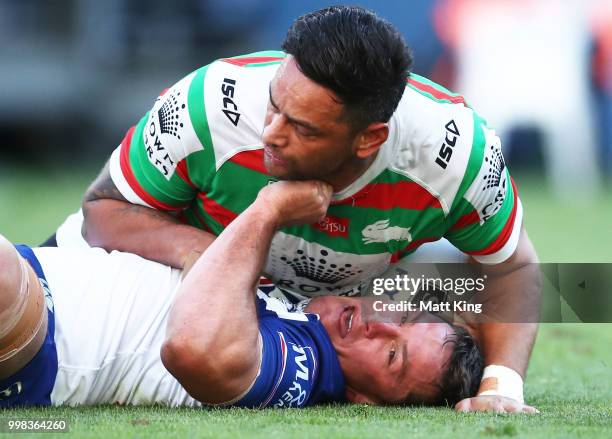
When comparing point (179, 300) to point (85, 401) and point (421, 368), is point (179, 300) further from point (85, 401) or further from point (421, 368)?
point (421, 368)

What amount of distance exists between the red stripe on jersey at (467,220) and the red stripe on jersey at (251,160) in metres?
0.81

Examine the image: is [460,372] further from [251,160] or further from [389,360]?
[251,160]

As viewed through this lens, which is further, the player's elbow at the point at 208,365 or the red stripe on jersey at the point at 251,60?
the red stripe on jersey at the point at 251,60

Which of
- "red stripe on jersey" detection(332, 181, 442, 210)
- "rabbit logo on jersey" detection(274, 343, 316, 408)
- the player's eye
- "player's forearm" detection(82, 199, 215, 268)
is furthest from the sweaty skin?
"rabbit logo on jersey" detection(274, 343, 316, 408)

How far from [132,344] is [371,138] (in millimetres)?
1175

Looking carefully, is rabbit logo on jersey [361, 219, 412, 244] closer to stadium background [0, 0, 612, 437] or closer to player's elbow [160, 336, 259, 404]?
player's elbow [160, 336, 259, 404]

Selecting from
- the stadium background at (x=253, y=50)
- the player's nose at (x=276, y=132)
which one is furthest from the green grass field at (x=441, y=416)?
the stadium background at (x=253, y=50)

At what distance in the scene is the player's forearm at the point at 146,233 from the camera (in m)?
4.76

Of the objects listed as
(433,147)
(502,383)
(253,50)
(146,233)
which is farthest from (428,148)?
(253,50)

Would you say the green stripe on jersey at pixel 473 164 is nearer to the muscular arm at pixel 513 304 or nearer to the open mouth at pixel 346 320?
the muscular arm at pixel 513 304

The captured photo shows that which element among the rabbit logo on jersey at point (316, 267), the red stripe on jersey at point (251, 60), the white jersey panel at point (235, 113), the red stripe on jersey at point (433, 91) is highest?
the red stripe on jersey at point (433, 91)

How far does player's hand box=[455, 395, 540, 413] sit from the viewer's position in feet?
14.2

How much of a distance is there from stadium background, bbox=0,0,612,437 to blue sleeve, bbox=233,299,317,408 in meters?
8.33

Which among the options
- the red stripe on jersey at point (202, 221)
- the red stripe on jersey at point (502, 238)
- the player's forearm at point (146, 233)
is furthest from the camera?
the red stripe on jersey at point (202, 221)
